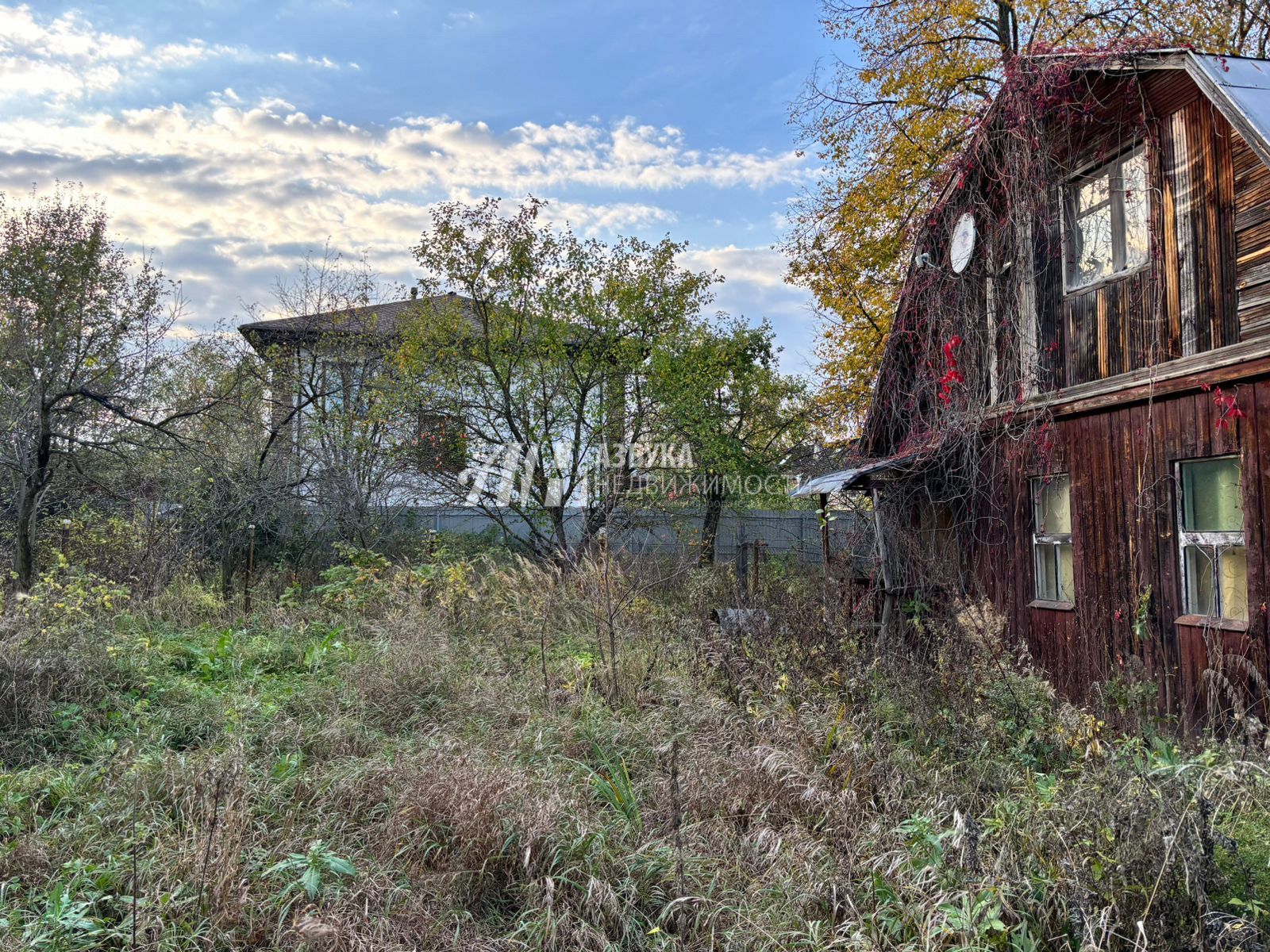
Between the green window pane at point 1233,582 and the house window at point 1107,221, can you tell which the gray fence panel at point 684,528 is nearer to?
the house window at point 1107,221

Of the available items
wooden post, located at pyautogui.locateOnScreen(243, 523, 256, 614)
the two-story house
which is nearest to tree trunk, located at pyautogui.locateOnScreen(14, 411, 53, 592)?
wooden post, located at pyautogui.locateOnScreen(243, 523, 256, 614)

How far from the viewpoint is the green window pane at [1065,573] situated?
781 centimetres

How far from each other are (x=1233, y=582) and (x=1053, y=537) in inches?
74.8

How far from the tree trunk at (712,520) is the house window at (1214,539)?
1039 cm

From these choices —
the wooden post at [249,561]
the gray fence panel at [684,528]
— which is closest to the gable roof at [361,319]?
the gray fence panel at [684,528]

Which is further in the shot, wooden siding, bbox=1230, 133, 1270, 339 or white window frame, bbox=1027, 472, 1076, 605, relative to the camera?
white window frame, bbox=1027, 472, 1076, 605

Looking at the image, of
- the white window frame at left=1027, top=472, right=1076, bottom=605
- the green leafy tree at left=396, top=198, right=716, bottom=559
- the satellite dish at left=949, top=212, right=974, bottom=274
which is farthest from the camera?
the green leafy tree at left=396, top=198, right=716, bottom=559

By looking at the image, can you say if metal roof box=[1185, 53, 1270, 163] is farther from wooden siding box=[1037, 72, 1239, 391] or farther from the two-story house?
wooden siding box=[1037, 72, 1239, 391]

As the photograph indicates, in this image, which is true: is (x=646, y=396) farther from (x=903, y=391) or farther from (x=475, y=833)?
→ (x=475, y=833)

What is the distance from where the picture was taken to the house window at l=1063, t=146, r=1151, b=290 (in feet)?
23.0

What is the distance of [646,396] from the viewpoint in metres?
15.3

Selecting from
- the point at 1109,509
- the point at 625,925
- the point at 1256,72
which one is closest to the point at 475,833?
the point at 625,925

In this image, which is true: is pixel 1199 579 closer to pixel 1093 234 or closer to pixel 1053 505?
pixel 1053 505

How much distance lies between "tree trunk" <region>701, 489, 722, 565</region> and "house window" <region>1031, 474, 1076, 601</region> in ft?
28.2
